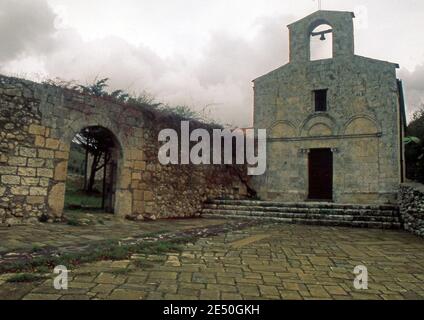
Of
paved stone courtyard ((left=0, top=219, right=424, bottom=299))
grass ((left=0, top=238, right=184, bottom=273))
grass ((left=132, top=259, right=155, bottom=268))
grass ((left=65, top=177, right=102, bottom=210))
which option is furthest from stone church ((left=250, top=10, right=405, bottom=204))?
grass ((left=132, top=259, right=155, bottom=268))

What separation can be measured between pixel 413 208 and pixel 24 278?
7.80 m

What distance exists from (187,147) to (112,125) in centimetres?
285

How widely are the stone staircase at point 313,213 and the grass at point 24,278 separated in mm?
7170

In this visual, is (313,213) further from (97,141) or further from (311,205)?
(97,141)

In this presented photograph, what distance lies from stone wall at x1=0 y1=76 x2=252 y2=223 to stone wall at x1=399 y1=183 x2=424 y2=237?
5.87m

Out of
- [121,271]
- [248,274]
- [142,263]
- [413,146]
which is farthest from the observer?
[413,146]

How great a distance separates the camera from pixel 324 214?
29.6 feet

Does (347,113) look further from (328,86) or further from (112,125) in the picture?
(112,125)

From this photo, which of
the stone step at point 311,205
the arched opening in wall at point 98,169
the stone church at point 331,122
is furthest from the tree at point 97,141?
the stone church at point 331,122

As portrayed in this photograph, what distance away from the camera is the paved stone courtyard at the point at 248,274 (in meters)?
2.69

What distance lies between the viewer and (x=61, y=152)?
6.89m

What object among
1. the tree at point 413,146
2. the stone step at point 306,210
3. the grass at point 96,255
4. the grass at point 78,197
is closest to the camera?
the grass at point 96,255

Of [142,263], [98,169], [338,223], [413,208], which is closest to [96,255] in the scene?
[142,263]

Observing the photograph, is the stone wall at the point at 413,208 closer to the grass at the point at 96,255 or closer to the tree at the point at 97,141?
the grass at the point at 96,255
